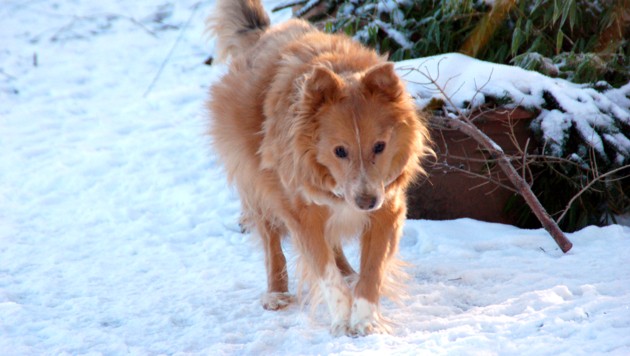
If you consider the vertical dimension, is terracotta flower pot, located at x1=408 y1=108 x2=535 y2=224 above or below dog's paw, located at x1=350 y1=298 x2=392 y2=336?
below

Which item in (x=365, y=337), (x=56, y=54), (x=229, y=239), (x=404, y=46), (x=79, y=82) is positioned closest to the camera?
(x=365, y=337)

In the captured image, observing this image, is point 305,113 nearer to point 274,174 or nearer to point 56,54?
point 274,174

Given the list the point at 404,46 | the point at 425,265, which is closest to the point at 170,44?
the point at 404,46

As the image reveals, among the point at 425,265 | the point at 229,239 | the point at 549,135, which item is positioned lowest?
the point at 229,239

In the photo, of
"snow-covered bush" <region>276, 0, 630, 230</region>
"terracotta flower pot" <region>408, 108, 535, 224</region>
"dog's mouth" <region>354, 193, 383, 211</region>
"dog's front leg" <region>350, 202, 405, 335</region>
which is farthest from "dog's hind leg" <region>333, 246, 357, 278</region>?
"snow-covered bush" <region>276, 0, 630, 230</region>

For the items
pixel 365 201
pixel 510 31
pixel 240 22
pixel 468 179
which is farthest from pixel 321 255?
pixel 510 31

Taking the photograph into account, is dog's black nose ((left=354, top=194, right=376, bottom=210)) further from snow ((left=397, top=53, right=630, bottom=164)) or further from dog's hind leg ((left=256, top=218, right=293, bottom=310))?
snow ((left=397, top=53, right=630, bottom=164))

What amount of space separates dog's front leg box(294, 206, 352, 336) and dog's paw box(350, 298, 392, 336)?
0.07 m

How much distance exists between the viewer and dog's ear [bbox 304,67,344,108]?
335 cm

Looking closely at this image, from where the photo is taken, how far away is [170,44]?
9492mm

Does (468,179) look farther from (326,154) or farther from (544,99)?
(326,154)

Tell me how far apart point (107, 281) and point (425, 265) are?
196 centimetres

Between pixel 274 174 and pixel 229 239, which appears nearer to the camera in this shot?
pixel 274 174

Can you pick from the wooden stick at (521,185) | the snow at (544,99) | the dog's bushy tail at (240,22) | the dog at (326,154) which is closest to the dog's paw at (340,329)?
the dog at (326,154)
